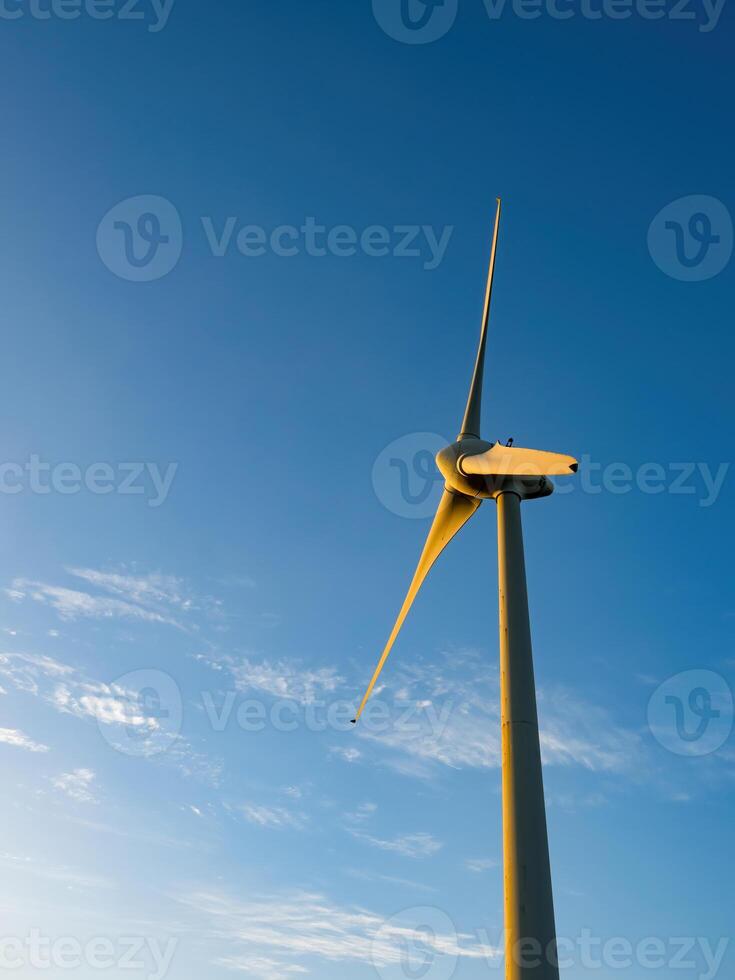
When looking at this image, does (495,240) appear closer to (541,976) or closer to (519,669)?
(519,669)

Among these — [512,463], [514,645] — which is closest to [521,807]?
[514,645]

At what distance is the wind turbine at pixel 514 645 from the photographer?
61.0ft

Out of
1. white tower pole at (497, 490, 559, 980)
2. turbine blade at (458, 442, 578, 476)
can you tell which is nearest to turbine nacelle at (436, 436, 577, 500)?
turbine blade at (458, 442, 578, 476)

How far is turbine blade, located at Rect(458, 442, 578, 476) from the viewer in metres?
23.7

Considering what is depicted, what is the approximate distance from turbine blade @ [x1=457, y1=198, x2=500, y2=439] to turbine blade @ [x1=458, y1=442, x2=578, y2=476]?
7.30ft

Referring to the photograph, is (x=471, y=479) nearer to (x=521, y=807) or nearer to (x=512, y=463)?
(x=512, y=463)

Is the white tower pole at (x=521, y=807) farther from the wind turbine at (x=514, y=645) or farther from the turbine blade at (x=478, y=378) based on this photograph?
the turbine blade at (x=478, y=378)

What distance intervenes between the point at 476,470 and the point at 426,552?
4.08 meters

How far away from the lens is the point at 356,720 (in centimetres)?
2920

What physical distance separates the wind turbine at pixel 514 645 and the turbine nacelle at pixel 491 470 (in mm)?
38

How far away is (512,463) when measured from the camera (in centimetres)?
2700

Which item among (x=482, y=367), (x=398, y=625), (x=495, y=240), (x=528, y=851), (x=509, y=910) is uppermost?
(x=495, y=240)

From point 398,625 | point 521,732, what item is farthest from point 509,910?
point 398,625

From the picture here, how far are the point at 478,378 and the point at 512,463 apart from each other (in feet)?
21.3
